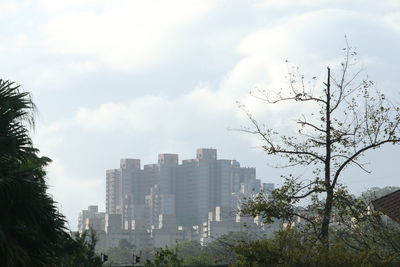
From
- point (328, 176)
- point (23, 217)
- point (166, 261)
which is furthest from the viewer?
point (166, 261)

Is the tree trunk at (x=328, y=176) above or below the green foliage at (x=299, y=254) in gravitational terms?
above

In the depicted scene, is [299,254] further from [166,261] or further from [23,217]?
[166,261]

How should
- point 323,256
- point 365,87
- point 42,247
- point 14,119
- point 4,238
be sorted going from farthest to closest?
point 365,87, point 323,256, point 14,119, point 42,247, point 4,238

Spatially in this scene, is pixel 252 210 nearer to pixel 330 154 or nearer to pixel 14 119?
pixel 330 154

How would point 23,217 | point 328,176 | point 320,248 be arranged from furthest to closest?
point 328,176, point 320,248, point 23,217

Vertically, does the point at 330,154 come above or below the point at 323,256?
above

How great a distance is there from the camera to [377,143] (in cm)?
2956

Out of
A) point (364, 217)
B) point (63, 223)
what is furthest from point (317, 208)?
point (63, 223)

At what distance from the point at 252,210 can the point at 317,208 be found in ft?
6.44

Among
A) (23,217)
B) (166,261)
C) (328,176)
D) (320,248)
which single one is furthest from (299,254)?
(166,261)

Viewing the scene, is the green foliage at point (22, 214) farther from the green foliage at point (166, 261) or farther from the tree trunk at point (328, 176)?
the green foliage at point (166, 261)

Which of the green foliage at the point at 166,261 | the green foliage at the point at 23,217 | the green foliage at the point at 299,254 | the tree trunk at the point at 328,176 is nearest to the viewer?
the green foliage at the point at 23,217

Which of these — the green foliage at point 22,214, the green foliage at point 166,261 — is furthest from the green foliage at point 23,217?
the green foliage at point 166,261

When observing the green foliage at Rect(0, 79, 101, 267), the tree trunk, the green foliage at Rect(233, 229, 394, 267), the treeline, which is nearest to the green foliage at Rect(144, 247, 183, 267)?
the tree trunk
